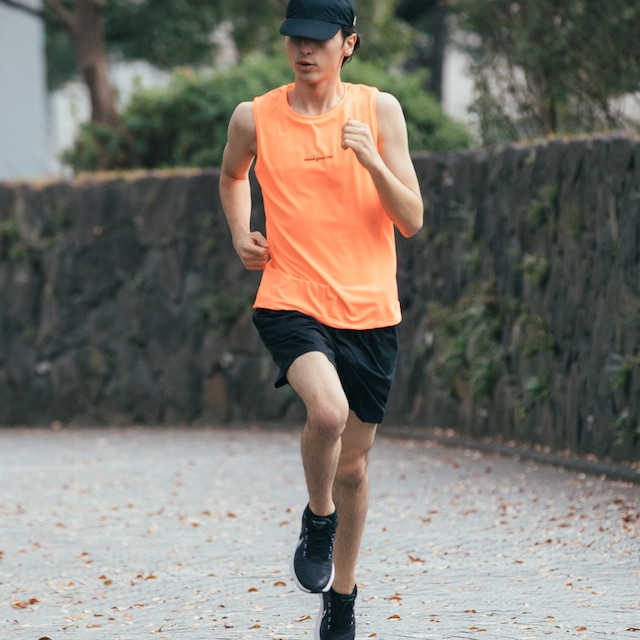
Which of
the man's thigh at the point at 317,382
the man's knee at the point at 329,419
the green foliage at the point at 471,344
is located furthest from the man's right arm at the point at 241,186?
the green foliage at the point at 471,344

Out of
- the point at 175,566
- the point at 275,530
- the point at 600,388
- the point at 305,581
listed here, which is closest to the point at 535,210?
the point at 600,388

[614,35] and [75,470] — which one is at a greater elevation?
[614,35]

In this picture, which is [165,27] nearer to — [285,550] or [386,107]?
[285,550]

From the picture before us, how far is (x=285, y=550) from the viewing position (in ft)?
23.0

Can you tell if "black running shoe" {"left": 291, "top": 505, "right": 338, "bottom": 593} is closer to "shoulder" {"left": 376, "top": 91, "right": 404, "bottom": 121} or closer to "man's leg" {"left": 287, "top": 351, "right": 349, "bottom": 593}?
"man's leg" {"left": 287, "top": 351, "right": 349, "bottom": 593}

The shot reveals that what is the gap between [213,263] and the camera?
1396 centimetres

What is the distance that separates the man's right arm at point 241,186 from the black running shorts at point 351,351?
20cm

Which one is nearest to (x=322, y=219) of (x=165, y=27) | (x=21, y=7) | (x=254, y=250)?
(x=254, y=250)

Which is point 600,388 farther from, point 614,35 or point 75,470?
point 75,470

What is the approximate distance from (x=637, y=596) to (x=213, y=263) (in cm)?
888

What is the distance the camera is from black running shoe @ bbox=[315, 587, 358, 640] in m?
4.59

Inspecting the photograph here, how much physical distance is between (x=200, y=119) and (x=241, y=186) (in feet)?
36.1

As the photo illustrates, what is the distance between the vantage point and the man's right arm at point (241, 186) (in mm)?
4633

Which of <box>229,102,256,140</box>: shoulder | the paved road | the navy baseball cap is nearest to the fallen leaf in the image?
the paved road
